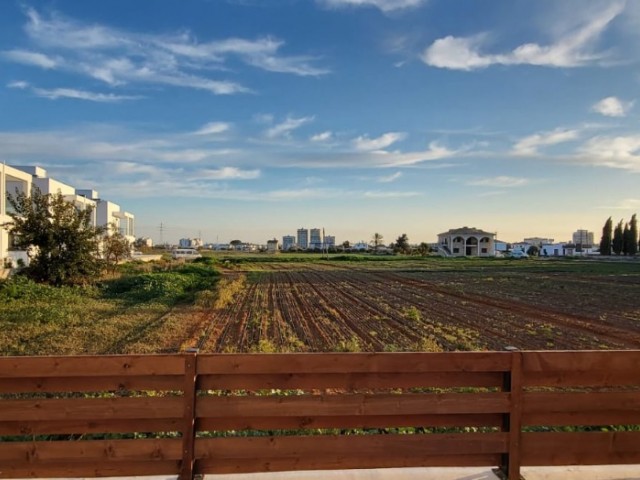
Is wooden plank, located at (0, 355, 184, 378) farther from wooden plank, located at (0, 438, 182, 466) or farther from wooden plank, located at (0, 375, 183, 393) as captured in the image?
wooden plank, located at (0, 438, 182, 466)

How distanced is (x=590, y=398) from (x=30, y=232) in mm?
25163

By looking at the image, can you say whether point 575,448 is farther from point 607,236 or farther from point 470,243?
point 607,236

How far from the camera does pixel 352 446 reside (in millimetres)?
3555

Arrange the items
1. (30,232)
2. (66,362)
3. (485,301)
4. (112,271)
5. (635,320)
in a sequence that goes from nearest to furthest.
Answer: (66,362)
(635,320)
(485,301)
(30,232)
(112,271)

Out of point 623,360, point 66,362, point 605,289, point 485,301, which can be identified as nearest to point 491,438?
point 623,360

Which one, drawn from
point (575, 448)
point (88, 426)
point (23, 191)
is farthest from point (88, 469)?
point (23, 191)

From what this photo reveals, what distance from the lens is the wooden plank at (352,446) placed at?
3.53 metres

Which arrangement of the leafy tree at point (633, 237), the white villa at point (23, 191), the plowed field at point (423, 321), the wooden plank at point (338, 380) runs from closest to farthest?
the wooden plank at point (338, 380) < the plowed field at point (423, 321) < the white villa at point (23, 191) < the leafy tree at point (633, 237)

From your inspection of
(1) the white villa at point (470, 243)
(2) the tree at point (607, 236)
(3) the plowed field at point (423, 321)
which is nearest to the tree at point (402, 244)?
(1) the white villa at point (470, 243)

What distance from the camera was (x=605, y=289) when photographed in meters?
27.3

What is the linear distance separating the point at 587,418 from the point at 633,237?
115 m

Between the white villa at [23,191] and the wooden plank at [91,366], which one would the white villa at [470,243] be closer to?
the white villa at [23,191]

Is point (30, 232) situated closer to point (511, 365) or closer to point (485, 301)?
point (485, 301)

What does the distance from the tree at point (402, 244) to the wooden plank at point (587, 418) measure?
109097mm
